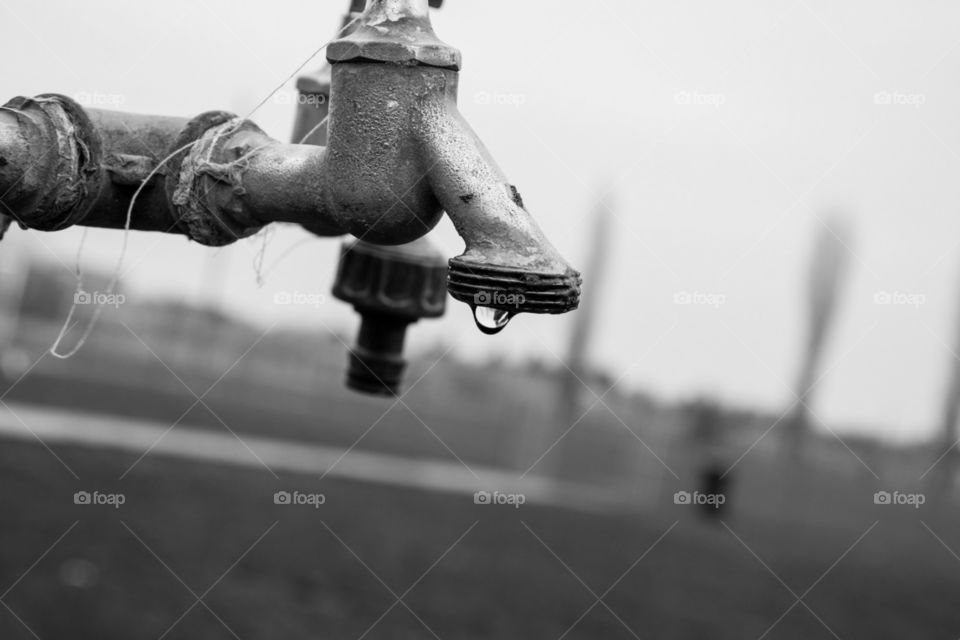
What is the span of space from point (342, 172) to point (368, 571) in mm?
6192

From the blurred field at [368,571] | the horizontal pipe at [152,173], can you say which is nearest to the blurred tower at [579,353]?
the blurred field at [368,571]

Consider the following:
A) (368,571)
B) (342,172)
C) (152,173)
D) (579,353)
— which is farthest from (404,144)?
(579,353)

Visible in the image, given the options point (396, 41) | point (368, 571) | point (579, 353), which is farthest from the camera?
point (579, 353)

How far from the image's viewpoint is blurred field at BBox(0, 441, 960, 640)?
605cm

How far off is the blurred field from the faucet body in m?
4.42

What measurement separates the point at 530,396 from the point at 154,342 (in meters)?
5.25

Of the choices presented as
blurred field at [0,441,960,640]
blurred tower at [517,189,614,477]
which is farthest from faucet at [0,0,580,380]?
blurred tower at [517,189,614,477]

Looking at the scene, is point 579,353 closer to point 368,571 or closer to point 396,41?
point 368,571

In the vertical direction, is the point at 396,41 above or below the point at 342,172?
above

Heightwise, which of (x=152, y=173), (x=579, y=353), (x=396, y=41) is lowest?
(x=579, y=353)

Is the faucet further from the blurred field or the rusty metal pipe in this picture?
the blurred field

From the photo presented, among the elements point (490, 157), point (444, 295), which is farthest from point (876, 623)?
point (490, 157)

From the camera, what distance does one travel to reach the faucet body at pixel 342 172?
45.0 inches

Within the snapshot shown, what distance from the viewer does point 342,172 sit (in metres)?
1.25
